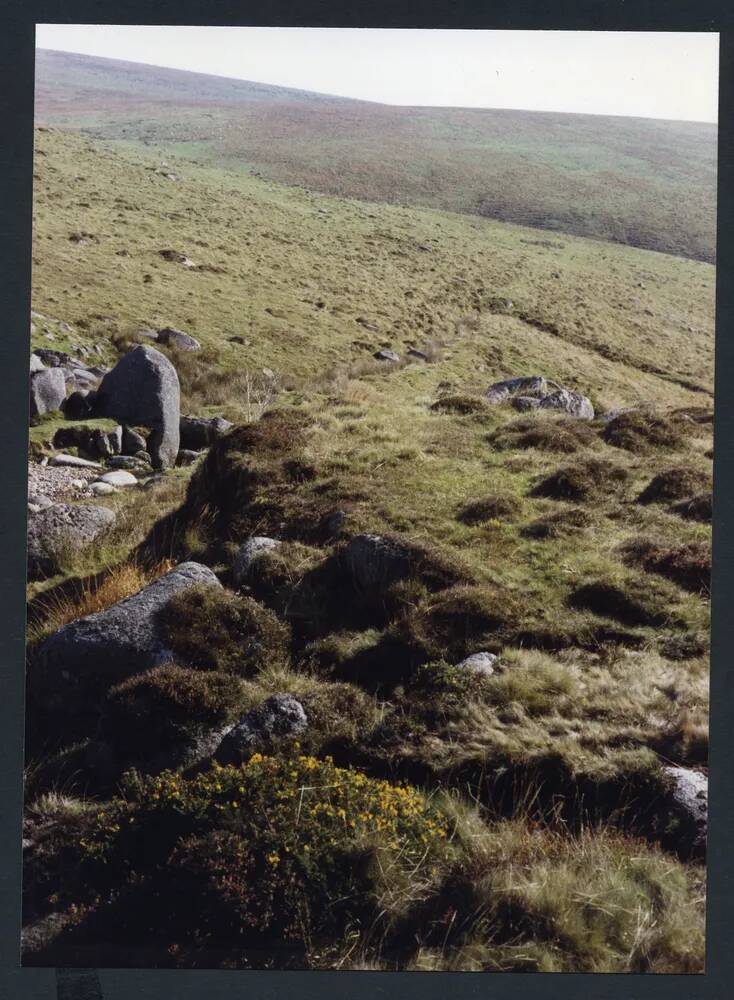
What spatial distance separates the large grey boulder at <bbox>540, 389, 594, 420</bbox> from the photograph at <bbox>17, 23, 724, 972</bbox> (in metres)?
0.10

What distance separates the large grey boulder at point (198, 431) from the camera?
55.3 ft

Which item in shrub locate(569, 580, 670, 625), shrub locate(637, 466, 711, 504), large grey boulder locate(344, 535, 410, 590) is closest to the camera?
shrub locate(569, 580, 670, 625)

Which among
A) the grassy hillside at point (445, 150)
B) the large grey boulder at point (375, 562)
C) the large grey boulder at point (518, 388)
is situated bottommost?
the large grey boulder at point (375, 562)

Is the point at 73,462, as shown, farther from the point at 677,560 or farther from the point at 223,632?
the point at 677,560

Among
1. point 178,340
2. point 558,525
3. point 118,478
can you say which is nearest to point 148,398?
point 118,478

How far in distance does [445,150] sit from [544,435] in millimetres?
7702

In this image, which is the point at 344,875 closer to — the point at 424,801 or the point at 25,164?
the point at 424,801

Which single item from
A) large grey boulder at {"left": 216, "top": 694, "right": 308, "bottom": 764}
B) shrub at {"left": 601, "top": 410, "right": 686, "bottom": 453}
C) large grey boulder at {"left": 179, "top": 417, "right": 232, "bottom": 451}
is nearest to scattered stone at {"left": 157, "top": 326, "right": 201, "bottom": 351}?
large grey boulder at {"left": 179, "top": 417, "right": 232, "bottom": 451}

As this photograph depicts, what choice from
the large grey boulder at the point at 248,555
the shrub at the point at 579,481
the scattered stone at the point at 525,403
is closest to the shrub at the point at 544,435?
the scattered stone at the point at 525,403

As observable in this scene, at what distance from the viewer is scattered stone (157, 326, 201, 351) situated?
842 inches

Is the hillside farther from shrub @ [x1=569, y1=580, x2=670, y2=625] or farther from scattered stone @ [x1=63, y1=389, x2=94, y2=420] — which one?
scattered stone @ [x1=63, y1=389, x2=94, y2=420]

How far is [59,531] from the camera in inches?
462

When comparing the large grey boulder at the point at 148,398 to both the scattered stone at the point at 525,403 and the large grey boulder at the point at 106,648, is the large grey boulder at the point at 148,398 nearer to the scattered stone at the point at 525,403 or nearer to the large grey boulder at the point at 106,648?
the scattered stone at the point at 525,403

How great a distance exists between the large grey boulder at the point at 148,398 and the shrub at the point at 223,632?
725 centimetres
